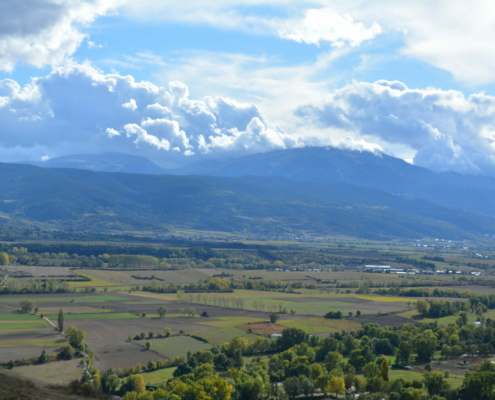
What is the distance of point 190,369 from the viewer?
222ft

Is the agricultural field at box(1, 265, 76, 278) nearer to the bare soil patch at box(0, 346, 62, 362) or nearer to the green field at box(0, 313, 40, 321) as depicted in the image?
the green field at box(0, 313, 40, 321)

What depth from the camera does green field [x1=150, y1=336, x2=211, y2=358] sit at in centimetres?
7825

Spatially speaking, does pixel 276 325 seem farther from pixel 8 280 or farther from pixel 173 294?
pixel 8 280

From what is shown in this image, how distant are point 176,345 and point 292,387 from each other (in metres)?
23.1

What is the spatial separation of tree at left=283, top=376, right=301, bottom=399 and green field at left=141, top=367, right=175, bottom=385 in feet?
42.0

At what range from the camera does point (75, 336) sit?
3137 inches

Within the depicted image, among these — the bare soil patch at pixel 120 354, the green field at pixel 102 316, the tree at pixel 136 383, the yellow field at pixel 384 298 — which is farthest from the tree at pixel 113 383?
the yellow field at pixel 384 298

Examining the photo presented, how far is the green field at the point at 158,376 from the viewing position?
215 ft

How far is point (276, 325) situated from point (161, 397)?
4313cm

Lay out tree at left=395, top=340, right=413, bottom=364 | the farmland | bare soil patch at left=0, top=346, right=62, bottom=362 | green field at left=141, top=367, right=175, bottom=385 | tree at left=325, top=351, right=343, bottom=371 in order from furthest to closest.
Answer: tree at left=395, top=340, right=413, bottom=364 < the farmland < tree at left=325, top=351, right=343, bottom=371 < bare soil patch at left=0, top=346, right=62, bottom=362 < green field at left=141, top=367, right=175, bottom=385

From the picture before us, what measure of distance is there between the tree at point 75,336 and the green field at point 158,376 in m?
13.3

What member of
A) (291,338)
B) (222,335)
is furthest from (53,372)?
(291,338)

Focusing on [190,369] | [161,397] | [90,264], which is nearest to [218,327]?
[190,369]

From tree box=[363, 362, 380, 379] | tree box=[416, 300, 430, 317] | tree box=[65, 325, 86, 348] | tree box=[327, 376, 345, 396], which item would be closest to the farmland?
tree box=[65, 325, 86, 348]
